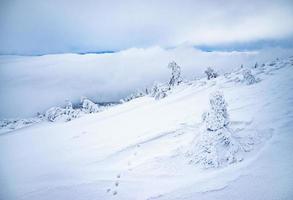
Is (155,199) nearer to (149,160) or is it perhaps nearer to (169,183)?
(169,183)

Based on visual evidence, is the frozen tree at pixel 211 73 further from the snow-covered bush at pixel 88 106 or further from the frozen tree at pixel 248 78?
the snow-covered bush at pixel 88 106

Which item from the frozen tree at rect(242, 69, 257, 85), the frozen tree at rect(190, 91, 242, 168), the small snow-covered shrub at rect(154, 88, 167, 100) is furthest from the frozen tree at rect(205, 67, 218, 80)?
the frozen tree at rect(190, 91, 242, 168)

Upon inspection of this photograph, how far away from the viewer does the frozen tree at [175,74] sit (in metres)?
46.7

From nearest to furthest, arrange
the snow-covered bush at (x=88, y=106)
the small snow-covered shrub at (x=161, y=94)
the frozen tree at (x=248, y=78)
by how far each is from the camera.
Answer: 1. the frozen tree at (x=248, y=78)
2. the small snow-covered shrub at (x=161, y=94)
3. the snow-covered bush at (x=88, y=106)

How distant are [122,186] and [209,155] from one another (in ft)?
14.7

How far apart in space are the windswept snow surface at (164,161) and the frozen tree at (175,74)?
2296 cm

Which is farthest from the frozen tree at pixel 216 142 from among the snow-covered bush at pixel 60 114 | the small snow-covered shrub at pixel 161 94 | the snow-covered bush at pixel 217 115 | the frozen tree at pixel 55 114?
the frozen tree at pixel 55 114

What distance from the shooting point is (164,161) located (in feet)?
47.8

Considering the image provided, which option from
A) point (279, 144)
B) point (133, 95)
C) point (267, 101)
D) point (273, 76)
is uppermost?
point (273, 76)

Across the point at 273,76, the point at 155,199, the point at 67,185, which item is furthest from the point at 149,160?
the point at 273,76

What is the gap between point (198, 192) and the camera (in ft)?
38.3

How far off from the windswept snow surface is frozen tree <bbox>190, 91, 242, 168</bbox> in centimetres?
46

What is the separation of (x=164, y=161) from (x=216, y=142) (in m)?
2.90

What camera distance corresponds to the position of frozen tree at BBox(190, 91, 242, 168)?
13.4 metres
